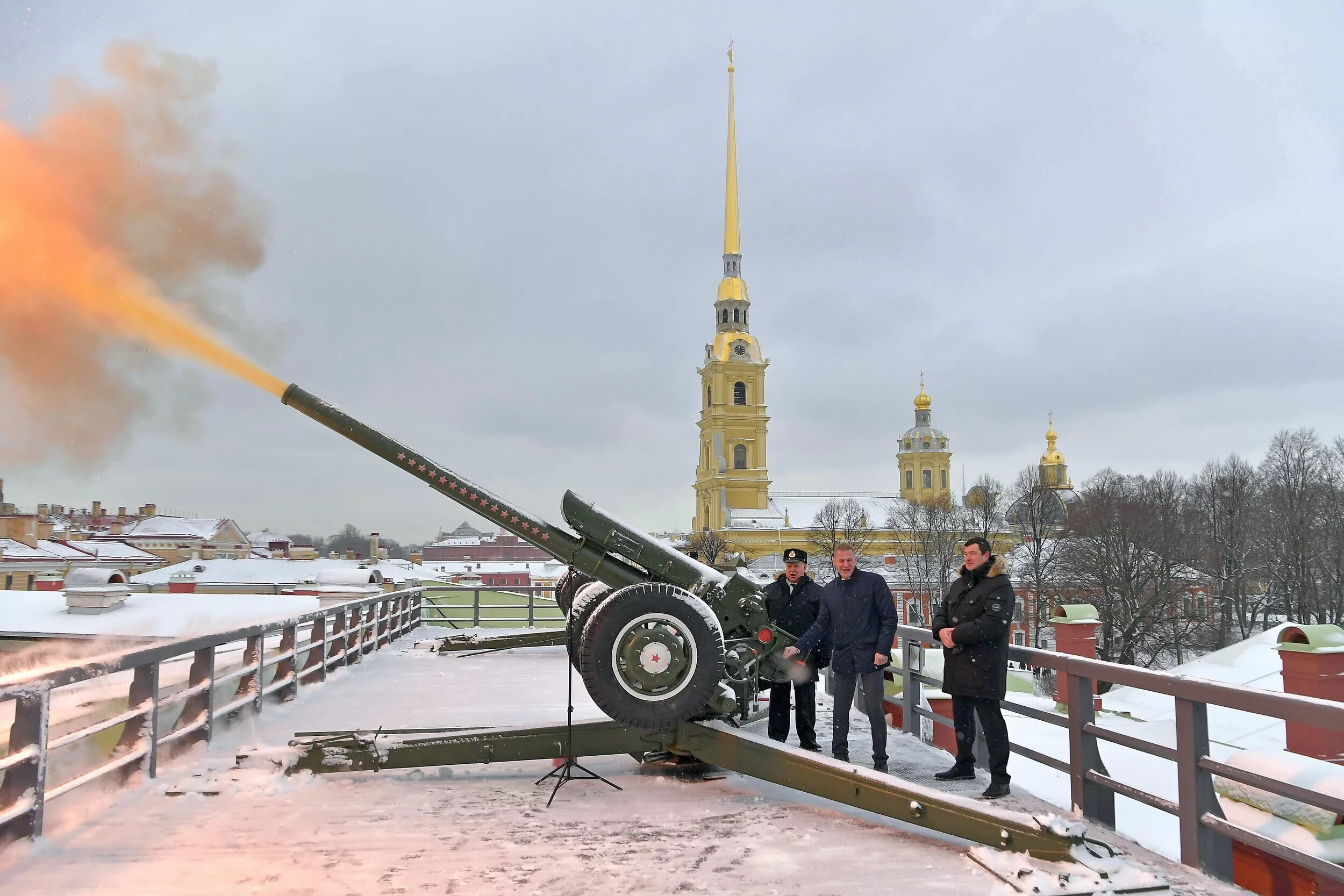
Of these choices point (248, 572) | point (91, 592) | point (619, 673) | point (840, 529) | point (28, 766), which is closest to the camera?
point (28, 766)

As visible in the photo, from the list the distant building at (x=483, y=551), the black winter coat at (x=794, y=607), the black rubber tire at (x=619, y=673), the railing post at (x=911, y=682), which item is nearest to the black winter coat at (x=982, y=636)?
the black winter coat at (x=794, y=607)

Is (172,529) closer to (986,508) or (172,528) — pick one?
(172,528)

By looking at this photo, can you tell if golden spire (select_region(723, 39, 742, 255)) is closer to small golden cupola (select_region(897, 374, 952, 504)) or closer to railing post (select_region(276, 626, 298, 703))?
small golden cupola (select_region(897, 374, 952, 504))

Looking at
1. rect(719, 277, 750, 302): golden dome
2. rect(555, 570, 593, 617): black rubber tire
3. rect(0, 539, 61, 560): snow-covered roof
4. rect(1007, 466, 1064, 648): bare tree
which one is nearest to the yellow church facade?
rect(719, 277, 750, 302): golden dome

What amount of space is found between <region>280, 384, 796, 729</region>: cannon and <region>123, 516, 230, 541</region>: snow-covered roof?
200 feet

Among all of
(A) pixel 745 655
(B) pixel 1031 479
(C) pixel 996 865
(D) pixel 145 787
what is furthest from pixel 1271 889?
(B) pixel 1031 479

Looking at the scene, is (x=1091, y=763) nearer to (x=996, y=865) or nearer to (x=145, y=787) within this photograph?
(x=996, y=865)

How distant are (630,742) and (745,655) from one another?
105 centimetres

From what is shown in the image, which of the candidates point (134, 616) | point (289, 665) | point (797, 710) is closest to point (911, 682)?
point (797, 710)

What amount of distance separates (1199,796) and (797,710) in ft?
9.98

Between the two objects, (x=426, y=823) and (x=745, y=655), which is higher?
(x=745, y=655)

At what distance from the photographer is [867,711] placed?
633cm

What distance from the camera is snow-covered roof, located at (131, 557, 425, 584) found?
127 ft

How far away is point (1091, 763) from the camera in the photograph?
514cm
